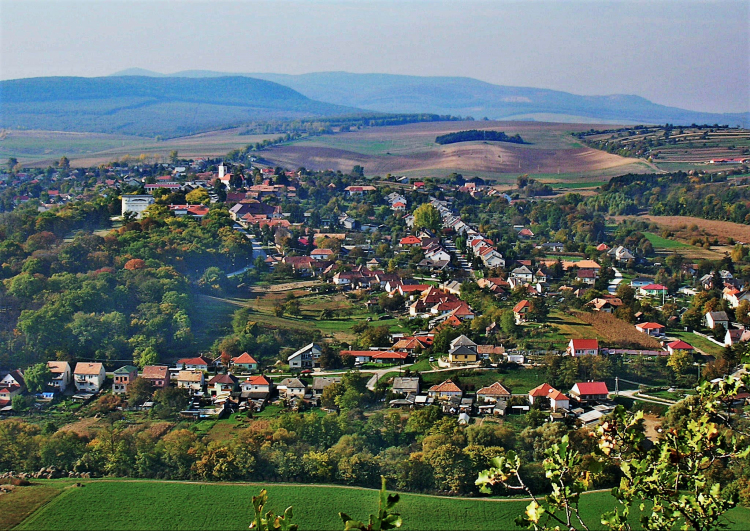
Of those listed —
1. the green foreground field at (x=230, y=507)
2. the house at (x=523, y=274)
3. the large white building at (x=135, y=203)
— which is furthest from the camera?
the large white building at (x=135, y=203)

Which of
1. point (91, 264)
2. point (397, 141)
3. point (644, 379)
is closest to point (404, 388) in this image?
point (644, 379)

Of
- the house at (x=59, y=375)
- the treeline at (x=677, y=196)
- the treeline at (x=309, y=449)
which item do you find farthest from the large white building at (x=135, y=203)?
the treeline at (x=677, y=196)

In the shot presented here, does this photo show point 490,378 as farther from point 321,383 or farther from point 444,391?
point 321,383

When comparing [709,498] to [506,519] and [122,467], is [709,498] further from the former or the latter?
[122,467]

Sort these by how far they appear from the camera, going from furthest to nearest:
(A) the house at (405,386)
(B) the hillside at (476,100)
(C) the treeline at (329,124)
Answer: (B) the hillside at (476,100) → (C) the treeline at (329,124) → (A) the house at (405,386)

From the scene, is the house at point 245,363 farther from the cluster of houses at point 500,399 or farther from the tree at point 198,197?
the tree at point 198,197

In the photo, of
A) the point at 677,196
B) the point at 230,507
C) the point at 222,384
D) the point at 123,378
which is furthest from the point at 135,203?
the point at 677,196

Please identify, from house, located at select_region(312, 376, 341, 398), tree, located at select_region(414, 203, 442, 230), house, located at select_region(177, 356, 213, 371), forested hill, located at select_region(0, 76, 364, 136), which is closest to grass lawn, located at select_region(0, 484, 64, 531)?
house, located at select_region(312, 376, 341, 398)
